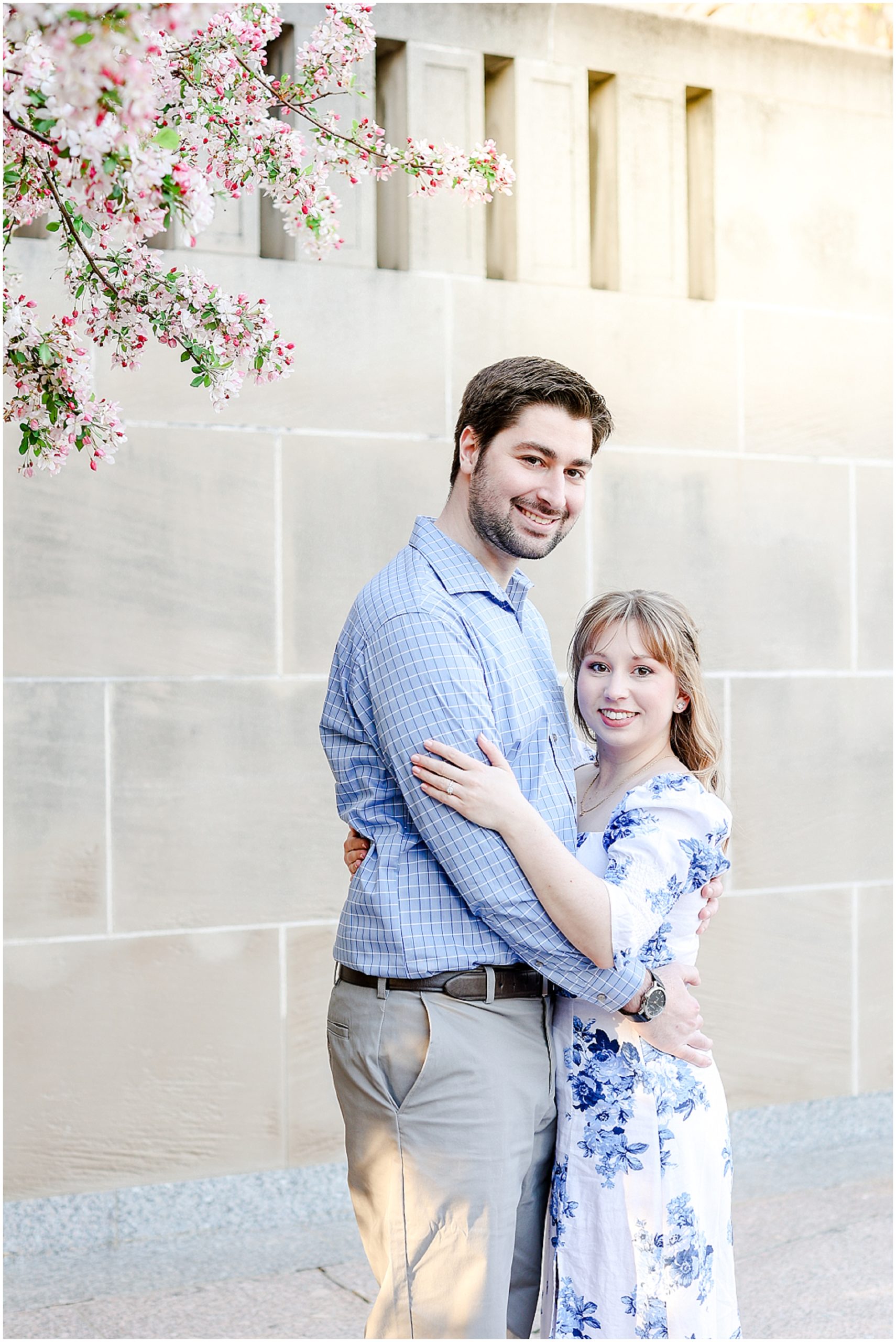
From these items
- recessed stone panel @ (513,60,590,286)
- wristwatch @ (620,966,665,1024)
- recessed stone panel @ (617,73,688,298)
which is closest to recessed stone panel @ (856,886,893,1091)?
recessed stone panel @ (617,73,688,298)

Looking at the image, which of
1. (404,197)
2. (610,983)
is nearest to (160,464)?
(404,197)

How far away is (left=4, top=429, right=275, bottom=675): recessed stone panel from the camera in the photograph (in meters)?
3.80

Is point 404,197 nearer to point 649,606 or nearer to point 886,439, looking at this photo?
→ point 886,439

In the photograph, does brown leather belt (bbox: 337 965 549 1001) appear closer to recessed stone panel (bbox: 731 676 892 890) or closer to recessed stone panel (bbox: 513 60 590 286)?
recessed stone panel (bbox: 731 676 892 890)

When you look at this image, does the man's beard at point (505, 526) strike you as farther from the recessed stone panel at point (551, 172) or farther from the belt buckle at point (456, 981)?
the recessed stone panel at point (551, 172)

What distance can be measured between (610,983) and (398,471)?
247 centimetres

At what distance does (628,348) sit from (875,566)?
1260 mm

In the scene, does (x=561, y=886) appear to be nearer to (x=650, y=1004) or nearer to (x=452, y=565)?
(x=650, y=1004)

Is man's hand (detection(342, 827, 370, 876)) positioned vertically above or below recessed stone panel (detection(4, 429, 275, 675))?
below

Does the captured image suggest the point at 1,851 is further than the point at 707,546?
No

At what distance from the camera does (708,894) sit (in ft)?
7.60

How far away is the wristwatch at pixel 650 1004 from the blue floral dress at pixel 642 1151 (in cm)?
6

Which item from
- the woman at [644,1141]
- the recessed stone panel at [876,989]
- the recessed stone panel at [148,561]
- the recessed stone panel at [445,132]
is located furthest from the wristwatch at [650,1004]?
the recessed stone panel at [876,989]

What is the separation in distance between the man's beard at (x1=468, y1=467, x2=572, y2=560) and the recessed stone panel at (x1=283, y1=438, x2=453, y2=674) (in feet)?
5.97
